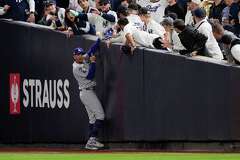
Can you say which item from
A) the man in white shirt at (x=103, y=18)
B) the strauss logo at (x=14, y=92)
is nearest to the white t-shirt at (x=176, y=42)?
the man in white shirt at (x=103, y=18)

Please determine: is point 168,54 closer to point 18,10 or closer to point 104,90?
point 104,90

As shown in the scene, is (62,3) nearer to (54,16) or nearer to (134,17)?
(54,16)

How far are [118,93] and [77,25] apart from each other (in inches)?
79.9

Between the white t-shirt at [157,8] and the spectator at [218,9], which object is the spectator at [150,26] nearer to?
the spectator at [218,9]

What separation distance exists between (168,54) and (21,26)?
521 centimetres

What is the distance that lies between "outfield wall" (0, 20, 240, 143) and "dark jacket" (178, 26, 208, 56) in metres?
0.27

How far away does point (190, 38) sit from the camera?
16734 millimetres

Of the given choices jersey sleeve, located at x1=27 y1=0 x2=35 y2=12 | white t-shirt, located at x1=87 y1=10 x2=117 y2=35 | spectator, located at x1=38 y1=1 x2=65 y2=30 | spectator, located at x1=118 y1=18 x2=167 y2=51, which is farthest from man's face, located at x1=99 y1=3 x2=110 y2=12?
jersey sleeve, located at x1=27 y1=0 x2=35 y2=12

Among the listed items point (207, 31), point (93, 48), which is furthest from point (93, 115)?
point (207, 31)

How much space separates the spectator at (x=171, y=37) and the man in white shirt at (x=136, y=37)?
0.19 meters

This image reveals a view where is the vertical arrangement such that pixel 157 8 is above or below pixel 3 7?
below

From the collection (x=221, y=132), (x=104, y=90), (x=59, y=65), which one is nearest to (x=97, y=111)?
(x=104, y=90)

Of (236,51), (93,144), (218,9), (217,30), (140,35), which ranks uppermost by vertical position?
(218,9)

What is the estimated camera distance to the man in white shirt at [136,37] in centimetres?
1816
